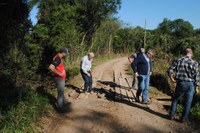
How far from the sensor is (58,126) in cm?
757

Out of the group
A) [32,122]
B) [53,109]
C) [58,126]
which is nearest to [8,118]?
[32,122]

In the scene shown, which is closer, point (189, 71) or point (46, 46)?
point (189, 71)

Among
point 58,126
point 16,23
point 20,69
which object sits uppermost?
point 16,23

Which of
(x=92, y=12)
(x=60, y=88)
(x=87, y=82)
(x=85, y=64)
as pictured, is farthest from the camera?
(x=92, y=12)

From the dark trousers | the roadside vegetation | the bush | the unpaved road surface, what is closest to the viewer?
the bush

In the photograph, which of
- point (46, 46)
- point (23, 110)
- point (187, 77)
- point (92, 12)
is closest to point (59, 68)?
point (23, 110)

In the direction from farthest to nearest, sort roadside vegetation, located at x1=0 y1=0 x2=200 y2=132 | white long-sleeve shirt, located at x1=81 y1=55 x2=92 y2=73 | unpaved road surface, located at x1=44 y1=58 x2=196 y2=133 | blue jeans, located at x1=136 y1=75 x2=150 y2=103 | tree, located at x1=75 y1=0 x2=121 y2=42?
1. tree, located at x1=75 y1=0 x2=121 y2=42
2. white long-sleeve shirt, located at x1=81 y1=55 x2=92 y2=73
3. blue jeans, located at x1=136 y1=75 x2=150 y2=103
4. roadside vegetation, located at x1=0 y1=0 x2=200 y2=132
5. unpaved road surface, located at x1=44 y1=58 x2=196 y2=133

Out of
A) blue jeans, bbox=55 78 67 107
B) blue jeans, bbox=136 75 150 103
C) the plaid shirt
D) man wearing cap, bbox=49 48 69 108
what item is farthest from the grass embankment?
the plaid shirt

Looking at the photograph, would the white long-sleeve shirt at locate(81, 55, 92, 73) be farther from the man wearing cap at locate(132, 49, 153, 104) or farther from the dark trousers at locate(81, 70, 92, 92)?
the man wearing cap at locate(132, 49, 153, 104)

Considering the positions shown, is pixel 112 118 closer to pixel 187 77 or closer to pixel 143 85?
pixel 143 85

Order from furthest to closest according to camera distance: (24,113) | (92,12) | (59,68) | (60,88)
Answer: (92,12)
(60,88)
(59,68)
(24,113)

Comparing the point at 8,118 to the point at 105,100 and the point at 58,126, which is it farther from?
the point at 105,100

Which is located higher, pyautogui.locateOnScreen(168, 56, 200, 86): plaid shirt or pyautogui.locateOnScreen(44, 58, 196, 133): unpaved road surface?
pyautogui.locateOnScreen(168, 56, 200, 86): plaid shirt

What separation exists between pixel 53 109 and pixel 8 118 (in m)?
2.19
